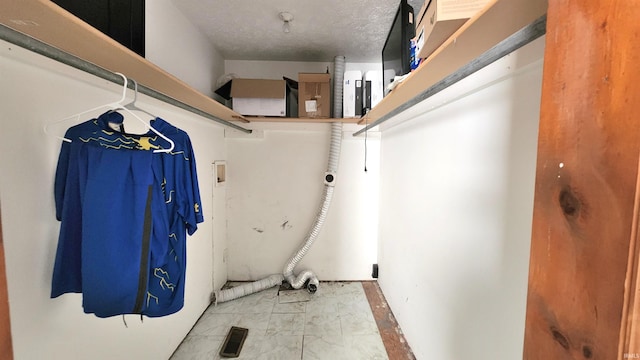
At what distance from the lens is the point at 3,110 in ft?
2.45

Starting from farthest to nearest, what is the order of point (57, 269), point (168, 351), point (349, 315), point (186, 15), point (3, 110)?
point (349, 315)
point (186, 15)
point (168, 351)
point (57, 269)
point (3, 110)

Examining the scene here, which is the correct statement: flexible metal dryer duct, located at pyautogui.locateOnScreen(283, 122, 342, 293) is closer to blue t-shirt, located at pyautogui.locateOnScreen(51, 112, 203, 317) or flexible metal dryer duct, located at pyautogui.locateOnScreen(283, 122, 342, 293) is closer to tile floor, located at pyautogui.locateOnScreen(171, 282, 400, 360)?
tile floor, located at pyautogui.locateOnScreen(171, 282, 400, 360)

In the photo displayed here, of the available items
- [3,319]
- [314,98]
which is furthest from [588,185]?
[314,98]

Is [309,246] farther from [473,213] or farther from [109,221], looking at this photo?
[109,221]

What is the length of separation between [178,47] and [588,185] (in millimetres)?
2211

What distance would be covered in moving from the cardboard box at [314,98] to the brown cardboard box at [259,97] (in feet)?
0.55

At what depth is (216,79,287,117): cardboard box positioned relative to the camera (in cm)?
223

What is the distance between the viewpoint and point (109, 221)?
0.86m

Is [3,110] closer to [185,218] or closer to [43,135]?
[43,135]

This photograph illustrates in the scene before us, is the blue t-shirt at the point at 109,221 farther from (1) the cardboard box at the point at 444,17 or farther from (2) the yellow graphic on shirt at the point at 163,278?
(1) the cardboard box at the point at 444,17

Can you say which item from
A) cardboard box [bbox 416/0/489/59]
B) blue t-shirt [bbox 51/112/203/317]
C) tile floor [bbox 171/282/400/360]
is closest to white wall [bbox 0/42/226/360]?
blue t-shirt [bbox 51/112/203/317]

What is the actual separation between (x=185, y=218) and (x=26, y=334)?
1.94 ft

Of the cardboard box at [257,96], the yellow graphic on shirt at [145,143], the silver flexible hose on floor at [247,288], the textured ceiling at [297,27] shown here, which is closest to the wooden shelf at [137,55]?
the yellow graphic on shirt at [145,143]

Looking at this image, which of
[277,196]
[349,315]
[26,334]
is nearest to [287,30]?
[277,196]
